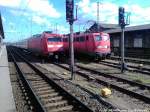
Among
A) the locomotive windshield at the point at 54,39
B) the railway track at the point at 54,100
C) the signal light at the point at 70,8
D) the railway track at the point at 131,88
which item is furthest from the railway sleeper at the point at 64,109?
the locomotive windshield at the point at 54,39

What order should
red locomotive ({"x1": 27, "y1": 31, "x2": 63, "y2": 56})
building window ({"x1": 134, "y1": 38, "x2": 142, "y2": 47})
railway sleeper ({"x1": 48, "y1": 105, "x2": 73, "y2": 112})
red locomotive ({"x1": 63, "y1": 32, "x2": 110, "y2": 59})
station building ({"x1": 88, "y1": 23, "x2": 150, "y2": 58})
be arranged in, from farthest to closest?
building window ({"x1": 134, "y1": 38, "x2": 142, "y2": 47}) → station building ({"x1": 88, "y1": 23, "x2": 150, "y2": 58}) → red locomotive ({"x1": 27, "y1": 31, "x2": 63, "y2": 56}) → red locomotive ({"x1": 63, "y1": 32, "x2": 110, "y2": 59}) → railway sleeper ({"x1": 48, "y1": 105, "x2": 73, "y2": 112})

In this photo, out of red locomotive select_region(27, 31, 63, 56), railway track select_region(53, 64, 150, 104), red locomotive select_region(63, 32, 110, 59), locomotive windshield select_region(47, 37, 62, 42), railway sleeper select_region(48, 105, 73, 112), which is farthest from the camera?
locomotive windshield select_region(47, 37, 62, 42)

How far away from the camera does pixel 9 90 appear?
1188 centimetres

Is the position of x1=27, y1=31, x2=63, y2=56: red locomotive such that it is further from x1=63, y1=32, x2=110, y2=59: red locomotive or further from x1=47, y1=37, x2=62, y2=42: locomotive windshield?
x1=63, y1=32, x2=110, y2=59: red locomotive

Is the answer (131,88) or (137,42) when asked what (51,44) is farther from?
(131,88)

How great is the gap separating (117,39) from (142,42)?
269 inches

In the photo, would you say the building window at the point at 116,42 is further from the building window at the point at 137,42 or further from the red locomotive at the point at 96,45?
the red locomotive at the point at 96,45

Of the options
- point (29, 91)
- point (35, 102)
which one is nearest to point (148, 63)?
point (29, 91)

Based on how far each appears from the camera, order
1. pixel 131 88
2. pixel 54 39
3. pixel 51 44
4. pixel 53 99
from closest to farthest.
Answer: pixel 53 99 < pixel 131 88 < pixel 51 44 < pixel 54 39

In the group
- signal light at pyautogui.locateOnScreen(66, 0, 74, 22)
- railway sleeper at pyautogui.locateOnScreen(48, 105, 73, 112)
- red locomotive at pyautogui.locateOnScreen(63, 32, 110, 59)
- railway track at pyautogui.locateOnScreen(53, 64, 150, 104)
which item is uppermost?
signal light at pyautogui.locateOnScreen(66, 0, 74, 22)

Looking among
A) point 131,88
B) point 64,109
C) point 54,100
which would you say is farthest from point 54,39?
point 64,109

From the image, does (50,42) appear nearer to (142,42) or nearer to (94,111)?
(142,42)

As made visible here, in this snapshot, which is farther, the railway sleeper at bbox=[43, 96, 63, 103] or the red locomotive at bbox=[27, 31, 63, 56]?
the red locomotive at bbox=[27, 31, 63, 56]

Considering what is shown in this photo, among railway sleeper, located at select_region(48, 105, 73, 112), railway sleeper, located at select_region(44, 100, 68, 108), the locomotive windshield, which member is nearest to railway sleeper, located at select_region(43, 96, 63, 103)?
railway sleeper, located at select_region(44, 100, 68, 108)
